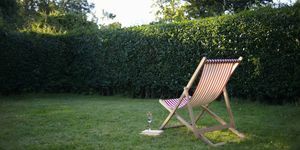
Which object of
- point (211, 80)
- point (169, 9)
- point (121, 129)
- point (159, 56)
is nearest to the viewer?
point (211, 80)

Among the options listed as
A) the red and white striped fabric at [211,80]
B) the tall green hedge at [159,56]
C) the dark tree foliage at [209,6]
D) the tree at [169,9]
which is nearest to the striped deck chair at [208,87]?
the red and white striped fabric at [211,80]

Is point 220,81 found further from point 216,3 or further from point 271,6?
point 216,3

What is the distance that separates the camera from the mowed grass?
4.59 m

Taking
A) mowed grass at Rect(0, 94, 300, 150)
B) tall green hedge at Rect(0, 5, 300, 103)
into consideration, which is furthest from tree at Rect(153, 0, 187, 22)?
mowed grass at Rect(0, 94, 300, 150)

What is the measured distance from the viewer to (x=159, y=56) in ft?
35.0

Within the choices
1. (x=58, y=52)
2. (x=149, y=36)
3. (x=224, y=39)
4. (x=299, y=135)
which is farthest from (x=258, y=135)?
(x=58, y=52)

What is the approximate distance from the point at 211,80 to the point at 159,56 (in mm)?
5834

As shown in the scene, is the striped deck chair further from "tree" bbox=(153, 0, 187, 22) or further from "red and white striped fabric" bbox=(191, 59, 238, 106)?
"tree" bbox=(153, 0, 187, 22)

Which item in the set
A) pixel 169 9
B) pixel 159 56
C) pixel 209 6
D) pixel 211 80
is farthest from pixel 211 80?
pixel 209 6

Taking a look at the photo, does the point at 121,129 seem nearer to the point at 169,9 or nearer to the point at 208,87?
the point at 208,87

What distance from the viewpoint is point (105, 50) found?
11891 millimetres

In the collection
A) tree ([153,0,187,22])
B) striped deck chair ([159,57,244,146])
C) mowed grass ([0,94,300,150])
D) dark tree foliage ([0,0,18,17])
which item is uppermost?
tree ([153,0,187,22])

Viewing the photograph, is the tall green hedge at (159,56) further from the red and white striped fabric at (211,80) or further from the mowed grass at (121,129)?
the red and white striped fabric at (211,80)

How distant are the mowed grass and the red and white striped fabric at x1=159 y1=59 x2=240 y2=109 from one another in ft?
1.91
